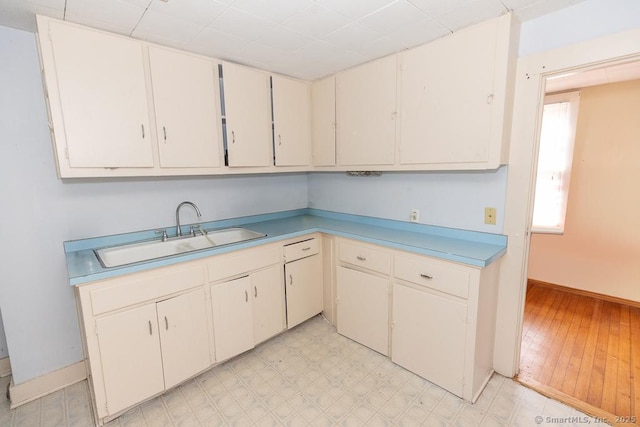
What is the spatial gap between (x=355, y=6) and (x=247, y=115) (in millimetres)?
1137

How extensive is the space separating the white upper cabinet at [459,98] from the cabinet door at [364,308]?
37.0 inches

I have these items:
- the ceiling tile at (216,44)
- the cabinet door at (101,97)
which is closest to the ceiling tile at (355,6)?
the ceiling tile at (216,44)

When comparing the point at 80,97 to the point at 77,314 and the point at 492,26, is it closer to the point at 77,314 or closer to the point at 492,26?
Answer: the point at 77,314

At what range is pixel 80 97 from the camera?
5.24 feet

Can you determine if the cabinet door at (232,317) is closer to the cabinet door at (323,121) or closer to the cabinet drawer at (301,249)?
the cabinet drawer at (301,249)

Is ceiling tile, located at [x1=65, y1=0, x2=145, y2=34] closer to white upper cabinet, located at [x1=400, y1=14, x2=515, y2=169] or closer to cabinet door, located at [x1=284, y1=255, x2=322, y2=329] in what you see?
white upper cabinet, located at [x1=400, y1=14, x2=515, y2=169]

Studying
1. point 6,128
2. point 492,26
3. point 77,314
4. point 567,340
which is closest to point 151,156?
point 6,128

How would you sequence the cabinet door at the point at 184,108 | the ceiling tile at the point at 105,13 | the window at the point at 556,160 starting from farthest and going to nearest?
the window at the point at 556,160
the cabinet door at the point at 184,108
the ceiling tile at the point at 105,13

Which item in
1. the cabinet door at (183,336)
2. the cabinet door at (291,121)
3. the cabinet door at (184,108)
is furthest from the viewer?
the cabinet door at (291,121)

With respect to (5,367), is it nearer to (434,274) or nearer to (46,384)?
(46,384)

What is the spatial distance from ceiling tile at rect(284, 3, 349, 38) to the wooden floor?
254 cm

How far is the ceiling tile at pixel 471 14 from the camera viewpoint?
4.83 ft

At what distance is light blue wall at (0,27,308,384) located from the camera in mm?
1677

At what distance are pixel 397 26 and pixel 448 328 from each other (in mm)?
Result: 1834
